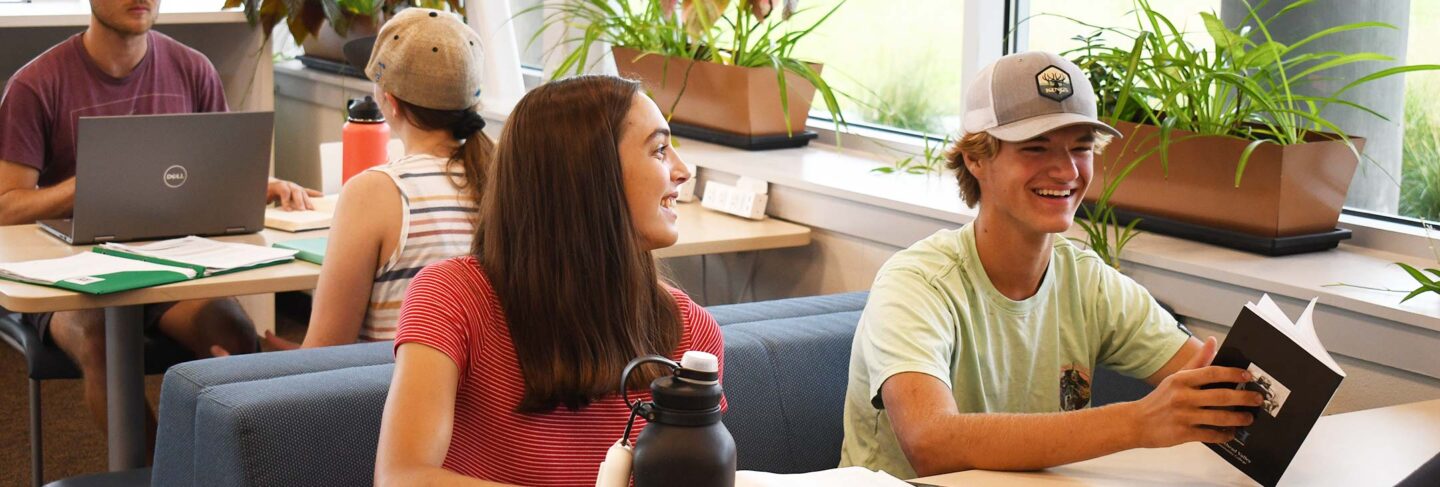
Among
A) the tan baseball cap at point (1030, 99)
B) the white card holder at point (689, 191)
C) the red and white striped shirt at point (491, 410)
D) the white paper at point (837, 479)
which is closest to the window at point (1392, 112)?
the tan baseball cap at point (1030, 99)

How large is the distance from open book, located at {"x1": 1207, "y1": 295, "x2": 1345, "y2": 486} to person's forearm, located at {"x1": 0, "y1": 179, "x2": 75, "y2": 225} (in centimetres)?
242

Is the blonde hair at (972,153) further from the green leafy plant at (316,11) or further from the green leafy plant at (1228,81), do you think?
the green leafy plant at (316,11)

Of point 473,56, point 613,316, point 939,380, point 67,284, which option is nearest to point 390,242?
point 473,56

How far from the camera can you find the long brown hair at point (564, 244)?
1627 mm

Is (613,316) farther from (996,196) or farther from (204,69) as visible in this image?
(204,69)

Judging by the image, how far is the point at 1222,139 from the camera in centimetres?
238

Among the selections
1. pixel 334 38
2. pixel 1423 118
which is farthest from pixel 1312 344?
pixel 334 38

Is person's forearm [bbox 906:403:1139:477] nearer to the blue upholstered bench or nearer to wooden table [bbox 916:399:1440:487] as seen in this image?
wooden table [bbox 916:399:1440:487]

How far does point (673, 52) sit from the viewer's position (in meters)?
3.49

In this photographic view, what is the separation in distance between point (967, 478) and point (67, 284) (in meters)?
1.54

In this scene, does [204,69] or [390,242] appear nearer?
[390,242]

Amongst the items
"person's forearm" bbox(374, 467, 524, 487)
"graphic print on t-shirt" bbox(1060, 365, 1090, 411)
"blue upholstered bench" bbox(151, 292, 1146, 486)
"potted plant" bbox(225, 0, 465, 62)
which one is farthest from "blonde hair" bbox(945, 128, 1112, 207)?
"potted plant" bbox(225, 0, 465, 62)

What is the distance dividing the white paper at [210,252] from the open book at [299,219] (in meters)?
0.20

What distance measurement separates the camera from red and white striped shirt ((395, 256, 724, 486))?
61.9 inches
